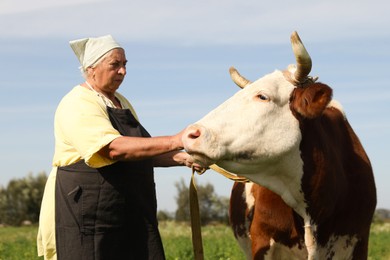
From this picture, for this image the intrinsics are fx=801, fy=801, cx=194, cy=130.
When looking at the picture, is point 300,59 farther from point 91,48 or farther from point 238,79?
point 91,48

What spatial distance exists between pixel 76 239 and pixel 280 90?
5.97 feet

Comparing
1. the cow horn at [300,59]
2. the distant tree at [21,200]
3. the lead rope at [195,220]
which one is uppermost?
the distant tree at [21,200]

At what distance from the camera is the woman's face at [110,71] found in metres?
5.83

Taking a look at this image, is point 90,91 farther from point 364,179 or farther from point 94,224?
point 364,179

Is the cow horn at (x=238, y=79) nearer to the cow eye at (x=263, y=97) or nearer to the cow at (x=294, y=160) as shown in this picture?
the cow at (x=294, y=160)

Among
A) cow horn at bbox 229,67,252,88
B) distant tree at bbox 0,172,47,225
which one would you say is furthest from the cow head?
distant tree at bbox 0,172,47,225

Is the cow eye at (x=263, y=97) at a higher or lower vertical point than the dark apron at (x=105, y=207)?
higher

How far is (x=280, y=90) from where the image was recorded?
5.59 metres

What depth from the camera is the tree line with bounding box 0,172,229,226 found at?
40.4m

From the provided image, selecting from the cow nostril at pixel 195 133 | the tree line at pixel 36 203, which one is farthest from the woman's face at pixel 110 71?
Answer: the tree line at pixel 36 203

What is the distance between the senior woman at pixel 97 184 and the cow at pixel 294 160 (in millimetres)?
729

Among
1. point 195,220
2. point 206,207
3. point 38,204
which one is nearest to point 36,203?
point 38,204

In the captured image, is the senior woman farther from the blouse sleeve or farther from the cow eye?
the cow eye

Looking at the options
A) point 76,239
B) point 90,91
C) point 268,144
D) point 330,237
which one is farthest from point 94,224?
point 330,237
